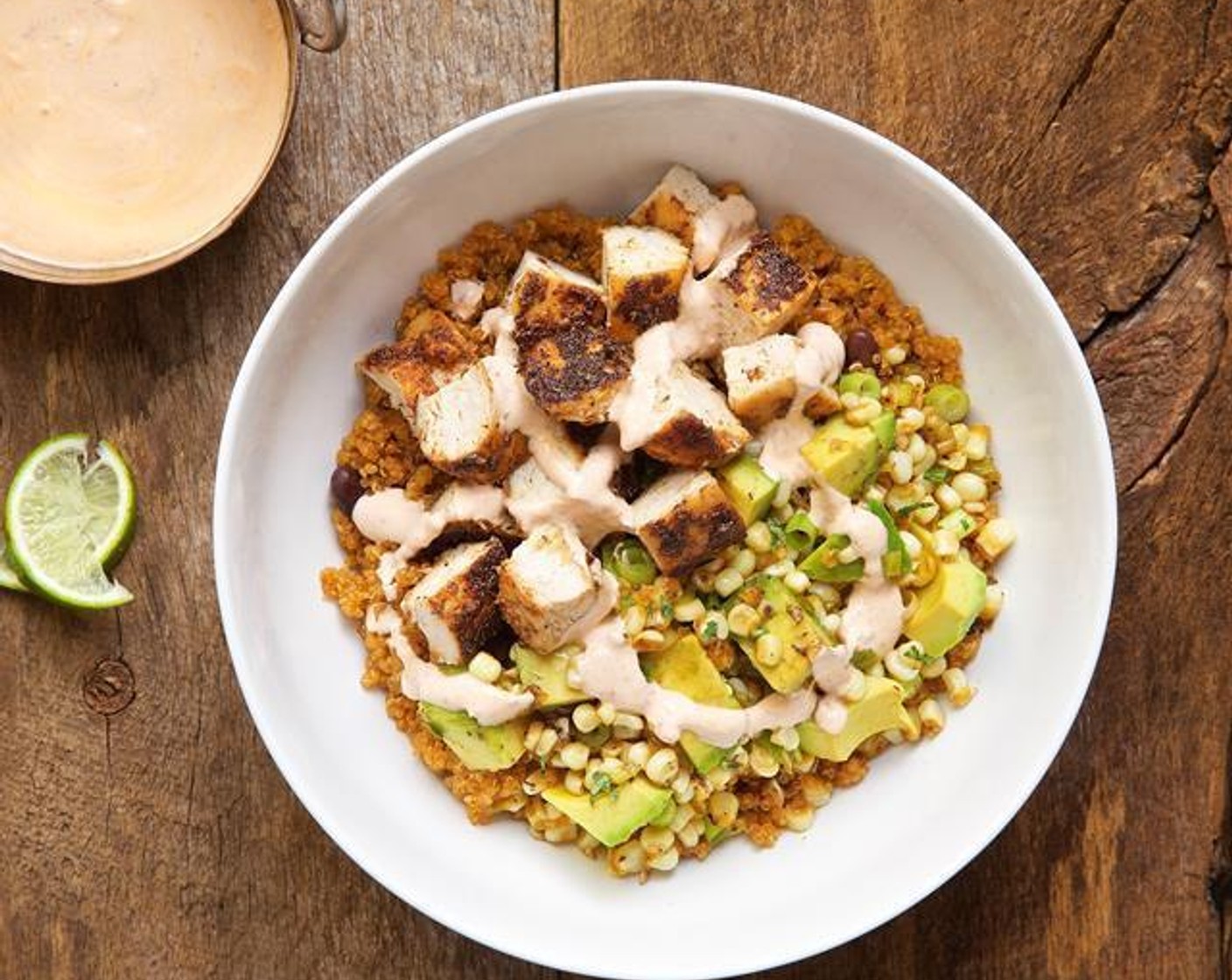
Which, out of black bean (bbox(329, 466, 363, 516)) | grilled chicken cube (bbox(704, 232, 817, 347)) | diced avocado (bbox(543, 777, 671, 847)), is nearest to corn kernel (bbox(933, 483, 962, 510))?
grilled chicken cube (bbox(704, 232, 817, 347))

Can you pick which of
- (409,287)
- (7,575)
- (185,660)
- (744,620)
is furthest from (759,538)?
(7,575)

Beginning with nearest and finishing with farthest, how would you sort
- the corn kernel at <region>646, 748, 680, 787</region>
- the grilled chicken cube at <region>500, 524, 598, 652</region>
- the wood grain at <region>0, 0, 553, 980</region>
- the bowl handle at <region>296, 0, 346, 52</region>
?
1. the grilled chicken cube at <region>500, 524, 598, 652</region>
2. the corn kernel at <region>646, 748, 680, 787</region>
3. the bowl handle at <region>296, 0, 346, 52</region>
4. the wood grain at <region>0, 0, 553, 980</region>

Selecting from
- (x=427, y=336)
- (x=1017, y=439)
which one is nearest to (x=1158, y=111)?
(x=1017, y=439)

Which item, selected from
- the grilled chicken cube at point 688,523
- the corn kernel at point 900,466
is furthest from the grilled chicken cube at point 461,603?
the corn kernel at point 900,466

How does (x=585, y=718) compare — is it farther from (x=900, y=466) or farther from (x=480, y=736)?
(x=900, y=466)

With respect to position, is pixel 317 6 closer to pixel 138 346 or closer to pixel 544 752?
pixel 138 346

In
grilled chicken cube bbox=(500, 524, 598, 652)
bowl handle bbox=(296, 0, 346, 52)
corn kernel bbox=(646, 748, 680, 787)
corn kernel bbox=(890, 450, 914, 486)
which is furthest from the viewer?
bowl handle bbox=(296, 0, 346, 52)

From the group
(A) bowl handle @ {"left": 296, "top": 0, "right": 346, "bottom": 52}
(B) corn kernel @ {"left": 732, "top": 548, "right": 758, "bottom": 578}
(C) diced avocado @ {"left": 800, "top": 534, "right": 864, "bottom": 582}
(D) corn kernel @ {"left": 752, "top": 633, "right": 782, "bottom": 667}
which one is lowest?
(D) corn kernel @ {"left": 752, "top": 633, "right": 782, "bottom": 667}

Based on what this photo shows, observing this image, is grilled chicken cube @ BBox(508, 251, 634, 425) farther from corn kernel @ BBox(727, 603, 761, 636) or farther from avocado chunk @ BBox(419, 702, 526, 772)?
avocado chunk @ BBox(419, 702, 526, 772)
